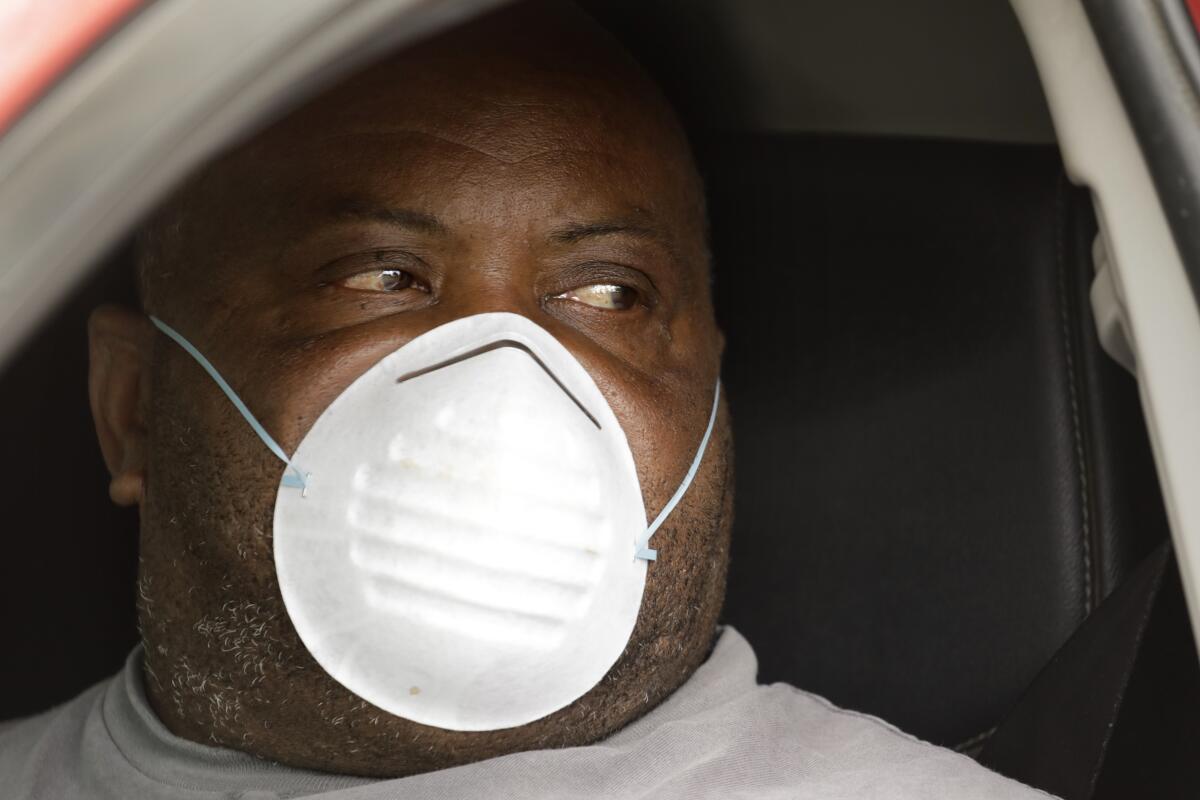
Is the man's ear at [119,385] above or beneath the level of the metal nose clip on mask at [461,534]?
above

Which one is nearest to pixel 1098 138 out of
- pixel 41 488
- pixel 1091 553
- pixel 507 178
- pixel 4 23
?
pixel 4 23

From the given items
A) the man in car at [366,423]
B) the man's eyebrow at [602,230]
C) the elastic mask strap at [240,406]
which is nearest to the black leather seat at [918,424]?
the man in car at [366,423]

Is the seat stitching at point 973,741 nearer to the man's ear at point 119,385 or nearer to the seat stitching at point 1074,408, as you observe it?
the seat stitching at point 1074,408

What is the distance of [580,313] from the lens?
60.9 inches

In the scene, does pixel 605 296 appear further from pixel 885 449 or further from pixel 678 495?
pixel 885 449

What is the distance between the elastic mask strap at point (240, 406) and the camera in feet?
4.28

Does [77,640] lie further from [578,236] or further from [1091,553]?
[1091,553]

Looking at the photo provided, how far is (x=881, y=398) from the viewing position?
180 cm

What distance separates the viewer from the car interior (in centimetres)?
166

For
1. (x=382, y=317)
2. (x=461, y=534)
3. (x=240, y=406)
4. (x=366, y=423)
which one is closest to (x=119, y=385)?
(x=240, y=406)

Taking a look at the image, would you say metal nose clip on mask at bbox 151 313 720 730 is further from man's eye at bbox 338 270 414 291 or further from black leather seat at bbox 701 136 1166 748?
black leather seat at bbox 701 136 1166 748

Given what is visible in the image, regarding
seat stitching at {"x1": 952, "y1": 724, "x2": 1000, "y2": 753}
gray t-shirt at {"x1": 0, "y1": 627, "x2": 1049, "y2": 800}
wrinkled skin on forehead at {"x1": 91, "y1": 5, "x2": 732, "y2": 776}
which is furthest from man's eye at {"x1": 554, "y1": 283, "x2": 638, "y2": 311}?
seat stitching at {"x1": 952, "y1": 724, "x2": 1000, "y2": 753}

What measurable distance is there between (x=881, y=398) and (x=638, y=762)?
68cm

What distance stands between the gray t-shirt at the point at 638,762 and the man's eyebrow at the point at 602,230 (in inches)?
20.9
